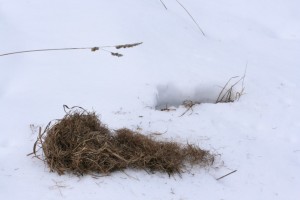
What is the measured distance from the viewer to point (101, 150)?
7.35 feet

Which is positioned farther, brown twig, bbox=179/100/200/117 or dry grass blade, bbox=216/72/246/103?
dry grass blade, bbox=216/72/246/103

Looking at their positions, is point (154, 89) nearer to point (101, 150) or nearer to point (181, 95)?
point (181, 95)

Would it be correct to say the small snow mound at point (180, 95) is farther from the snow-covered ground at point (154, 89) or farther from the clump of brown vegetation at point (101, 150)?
the clump of brown vegetation at point (101, 150)

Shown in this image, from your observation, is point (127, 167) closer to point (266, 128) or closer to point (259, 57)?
point (266, 128)

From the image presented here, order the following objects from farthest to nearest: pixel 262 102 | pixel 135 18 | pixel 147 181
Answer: pixel 135 18
pixel 262 102
pixel 147 181

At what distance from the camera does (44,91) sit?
281 cm

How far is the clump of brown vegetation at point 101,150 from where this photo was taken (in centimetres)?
222

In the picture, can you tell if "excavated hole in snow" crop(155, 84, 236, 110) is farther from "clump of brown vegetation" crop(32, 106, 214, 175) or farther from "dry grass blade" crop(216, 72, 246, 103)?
"clump of brown vegetation" crop(32, 106, 214, 175)

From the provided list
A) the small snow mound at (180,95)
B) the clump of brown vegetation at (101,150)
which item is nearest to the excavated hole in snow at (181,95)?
the small snow mound at (180,95)

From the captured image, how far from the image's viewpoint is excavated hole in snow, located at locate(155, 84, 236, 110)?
3.06 m

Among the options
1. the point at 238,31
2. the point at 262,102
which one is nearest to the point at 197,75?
the point at 262,102

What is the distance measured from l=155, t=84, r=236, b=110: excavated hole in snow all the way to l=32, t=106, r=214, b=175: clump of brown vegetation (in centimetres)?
Answer: 57

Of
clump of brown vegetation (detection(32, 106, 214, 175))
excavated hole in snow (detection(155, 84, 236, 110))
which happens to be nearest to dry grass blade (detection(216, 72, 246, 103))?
excavated hole in snow (detection(155, 84, 236, 110))

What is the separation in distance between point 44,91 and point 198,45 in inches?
57.9
